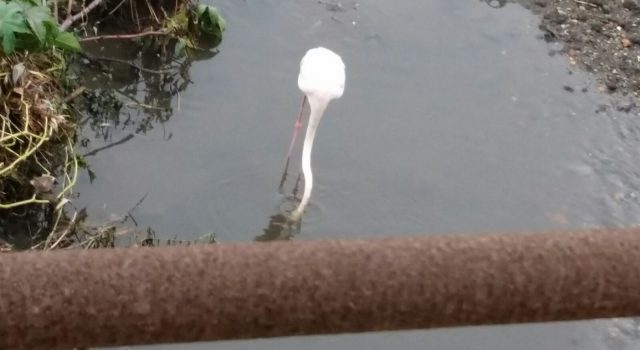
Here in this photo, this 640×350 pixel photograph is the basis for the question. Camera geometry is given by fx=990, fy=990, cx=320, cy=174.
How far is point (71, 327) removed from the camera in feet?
2.30

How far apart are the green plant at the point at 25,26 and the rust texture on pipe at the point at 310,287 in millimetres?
2479

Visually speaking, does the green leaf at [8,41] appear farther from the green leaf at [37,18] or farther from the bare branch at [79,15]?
the bare branch at [79,15]

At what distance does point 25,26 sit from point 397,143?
1655 millimetres

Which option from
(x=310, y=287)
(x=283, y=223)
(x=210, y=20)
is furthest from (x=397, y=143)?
(x=310, y=287)

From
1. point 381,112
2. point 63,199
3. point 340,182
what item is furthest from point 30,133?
point 381,112

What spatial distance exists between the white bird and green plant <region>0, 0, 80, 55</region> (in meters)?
1.01

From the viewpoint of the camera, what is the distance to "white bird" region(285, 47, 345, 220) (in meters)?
3.73

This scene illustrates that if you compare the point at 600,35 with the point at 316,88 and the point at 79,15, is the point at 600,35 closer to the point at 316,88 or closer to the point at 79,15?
the point at 316,88

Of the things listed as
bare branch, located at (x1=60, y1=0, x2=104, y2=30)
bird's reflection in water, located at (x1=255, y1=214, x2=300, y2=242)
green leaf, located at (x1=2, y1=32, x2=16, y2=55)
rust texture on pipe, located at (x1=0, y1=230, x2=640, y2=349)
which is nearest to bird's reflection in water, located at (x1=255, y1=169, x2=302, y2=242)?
bird's reflection in water, located at (x1=255, y1=214, x2=300, y2=242)

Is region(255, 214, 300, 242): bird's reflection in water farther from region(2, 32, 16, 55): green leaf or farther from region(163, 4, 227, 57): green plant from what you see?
region(2, 32, 16, 55): green leaf

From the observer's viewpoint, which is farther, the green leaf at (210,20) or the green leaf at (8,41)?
the green leaf at (210,20)

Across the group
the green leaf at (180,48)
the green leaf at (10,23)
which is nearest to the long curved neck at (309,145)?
the green leaf at (180,48)

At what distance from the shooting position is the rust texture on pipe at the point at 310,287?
70cm

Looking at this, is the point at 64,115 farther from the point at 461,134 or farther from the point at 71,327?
the point at 71,327
